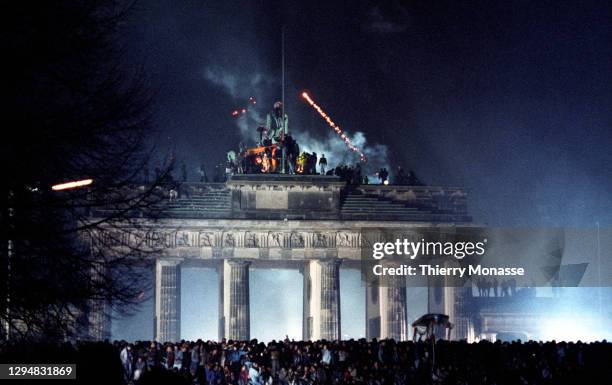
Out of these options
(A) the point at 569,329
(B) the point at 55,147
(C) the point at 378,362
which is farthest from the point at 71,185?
(A) the point at 569,329

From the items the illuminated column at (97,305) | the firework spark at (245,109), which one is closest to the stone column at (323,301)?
the illuminated column at (97,305)

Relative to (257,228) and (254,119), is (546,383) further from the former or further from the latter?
(254,119)

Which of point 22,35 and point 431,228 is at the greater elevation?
point 431,228

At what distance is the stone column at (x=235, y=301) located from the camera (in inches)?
3270

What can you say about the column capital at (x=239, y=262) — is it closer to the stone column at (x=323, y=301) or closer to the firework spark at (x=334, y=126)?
the stone column at (x=323, y=301)

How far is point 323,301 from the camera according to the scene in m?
84.4

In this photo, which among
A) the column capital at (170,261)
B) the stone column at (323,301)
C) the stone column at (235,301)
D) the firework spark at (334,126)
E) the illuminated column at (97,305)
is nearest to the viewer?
the illuminated column at (97,305)

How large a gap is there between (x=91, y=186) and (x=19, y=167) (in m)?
2.35

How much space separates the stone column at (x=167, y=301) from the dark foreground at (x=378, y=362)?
28487 mm

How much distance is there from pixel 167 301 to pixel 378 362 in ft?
121

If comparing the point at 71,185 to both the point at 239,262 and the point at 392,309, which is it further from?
the point at 392,309

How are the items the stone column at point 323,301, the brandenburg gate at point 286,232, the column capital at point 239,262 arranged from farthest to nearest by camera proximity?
1. the column capital at point 239,262
2. the brandenburg gate at point 286,232
3. the stone column at point 323,301

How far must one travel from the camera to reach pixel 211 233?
279 feet

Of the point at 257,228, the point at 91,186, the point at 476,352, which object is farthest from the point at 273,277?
the point at 91,186
